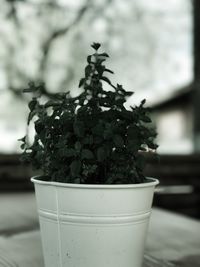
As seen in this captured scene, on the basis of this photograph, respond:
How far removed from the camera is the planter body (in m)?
1.03

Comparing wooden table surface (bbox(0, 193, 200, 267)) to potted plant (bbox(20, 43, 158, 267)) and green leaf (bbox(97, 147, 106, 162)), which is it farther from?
green leaf (bbox(97, 147, 106, 162))

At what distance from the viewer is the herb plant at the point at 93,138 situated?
3.49 feet

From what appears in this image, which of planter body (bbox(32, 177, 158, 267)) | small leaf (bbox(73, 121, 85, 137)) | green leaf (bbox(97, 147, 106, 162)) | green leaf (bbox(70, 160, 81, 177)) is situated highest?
small leaf (bbox(73, 121, 85, 137))

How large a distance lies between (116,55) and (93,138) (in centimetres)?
343

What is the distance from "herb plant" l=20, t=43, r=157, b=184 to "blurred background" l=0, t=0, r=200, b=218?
259 cm

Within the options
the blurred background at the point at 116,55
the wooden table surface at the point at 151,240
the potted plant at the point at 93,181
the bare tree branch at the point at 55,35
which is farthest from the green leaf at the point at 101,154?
the bare tree branch at the point at 55,35

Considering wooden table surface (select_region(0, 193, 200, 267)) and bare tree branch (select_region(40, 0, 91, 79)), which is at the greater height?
bare tree branch (select_region(40, 0, 91, 79))

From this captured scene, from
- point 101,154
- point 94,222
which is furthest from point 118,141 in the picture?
point 94,222

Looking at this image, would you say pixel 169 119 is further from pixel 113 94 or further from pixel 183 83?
pixel 113 94

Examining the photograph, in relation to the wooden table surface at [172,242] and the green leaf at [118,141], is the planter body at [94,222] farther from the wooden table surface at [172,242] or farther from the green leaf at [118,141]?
the wooden table surface at [172,242]

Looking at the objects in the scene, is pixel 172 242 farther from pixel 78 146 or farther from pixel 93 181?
pixel 78 146

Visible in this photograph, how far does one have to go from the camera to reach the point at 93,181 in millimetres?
1136

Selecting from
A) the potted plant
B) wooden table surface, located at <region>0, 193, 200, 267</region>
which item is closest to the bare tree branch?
wooden table surface, located at <region>0, 193, 200, 267</region>

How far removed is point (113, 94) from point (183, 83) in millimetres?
3672
